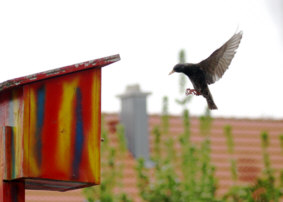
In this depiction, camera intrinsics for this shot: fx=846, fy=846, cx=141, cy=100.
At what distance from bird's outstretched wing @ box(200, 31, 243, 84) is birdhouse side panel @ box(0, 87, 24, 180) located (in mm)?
1234

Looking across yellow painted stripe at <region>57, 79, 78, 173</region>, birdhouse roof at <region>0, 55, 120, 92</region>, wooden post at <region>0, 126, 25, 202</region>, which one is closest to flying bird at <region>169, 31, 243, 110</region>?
birdhouse roof at <region>0, 55, 120, 92</region>

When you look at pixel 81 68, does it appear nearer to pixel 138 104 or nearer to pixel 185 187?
pixel 185 187

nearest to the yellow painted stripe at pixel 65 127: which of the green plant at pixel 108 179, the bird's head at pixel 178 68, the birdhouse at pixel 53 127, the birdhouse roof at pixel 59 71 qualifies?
the birdhouse at pixel 53 127

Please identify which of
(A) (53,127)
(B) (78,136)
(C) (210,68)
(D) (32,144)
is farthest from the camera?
(C) (210,68)

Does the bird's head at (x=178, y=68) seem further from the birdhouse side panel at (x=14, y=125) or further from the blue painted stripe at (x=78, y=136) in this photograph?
the birdhouse side panel at (x=14, y=125)

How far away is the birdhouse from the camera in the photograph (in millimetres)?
5277

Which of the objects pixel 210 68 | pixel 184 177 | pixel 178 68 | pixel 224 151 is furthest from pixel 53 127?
pixel 224 151

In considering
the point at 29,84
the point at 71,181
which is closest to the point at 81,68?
the point at 29,84

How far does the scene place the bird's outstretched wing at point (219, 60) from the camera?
557 centimetres

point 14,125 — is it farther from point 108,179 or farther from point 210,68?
point 108,179

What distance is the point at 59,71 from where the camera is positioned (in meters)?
5.48

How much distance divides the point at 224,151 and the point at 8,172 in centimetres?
806

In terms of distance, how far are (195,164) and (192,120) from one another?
13.5ft

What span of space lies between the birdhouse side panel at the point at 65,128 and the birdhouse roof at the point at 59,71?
0.06 metres
